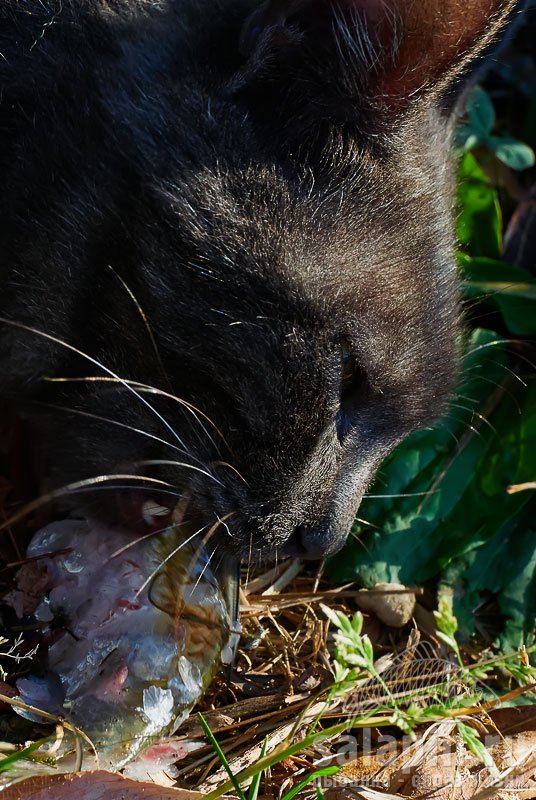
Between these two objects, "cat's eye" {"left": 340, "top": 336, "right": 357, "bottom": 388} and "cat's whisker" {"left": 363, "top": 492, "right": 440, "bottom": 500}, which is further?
"cat's whisker" {"left": 363, "top": 492, "right": 440, "bottom": 500}

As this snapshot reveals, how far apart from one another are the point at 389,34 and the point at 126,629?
3.99 feet

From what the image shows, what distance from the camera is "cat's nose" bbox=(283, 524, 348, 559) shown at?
1831 mm

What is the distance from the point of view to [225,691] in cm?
197

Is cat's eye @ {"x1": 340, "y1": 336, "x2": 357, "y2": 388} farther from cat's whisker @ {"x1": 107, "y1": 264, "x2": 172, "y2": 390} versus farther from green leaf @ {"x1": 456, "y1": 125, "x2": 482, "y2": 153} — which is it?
green leaf @ {"x1": 456, "y1": 125, "x2": 482, "y2": 153}

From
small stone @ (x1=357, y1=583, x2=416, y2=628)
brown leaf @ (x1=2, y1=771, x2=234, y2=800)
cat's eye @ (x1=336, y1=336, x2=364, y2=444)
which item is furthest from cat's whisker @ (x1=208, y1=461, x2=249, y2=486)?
small stone @ (x1=357, y1=583, x2=416, y2=628)

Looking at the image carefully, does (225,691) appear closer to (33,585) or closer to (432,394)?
(33,585)

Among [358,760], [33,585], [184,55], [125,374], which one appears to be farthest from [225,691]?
[184,55]

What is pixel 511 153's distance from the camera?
3033mm

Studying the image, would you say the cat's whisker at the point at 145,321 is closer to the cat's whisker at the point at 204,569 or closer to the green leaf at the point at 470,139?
the cat's whisker at the point at 204,569

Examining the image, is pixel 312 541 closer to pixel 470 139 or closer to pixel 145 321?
pixel 145 321

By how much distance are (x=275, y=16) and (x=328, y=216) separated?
1.22 ft

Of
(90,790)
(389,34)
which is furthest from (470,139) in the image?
(90,790)

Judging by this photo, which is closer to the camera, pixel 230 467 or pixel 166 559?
pixel 230 467

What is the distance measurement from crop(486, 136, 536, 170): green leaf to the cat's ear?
52.0 inches
